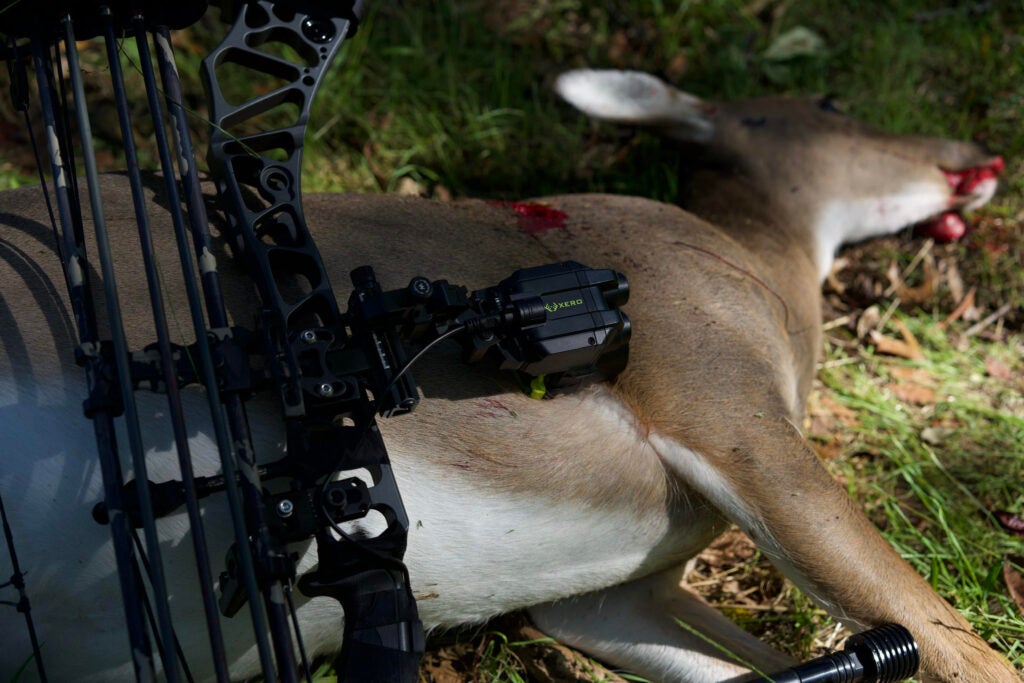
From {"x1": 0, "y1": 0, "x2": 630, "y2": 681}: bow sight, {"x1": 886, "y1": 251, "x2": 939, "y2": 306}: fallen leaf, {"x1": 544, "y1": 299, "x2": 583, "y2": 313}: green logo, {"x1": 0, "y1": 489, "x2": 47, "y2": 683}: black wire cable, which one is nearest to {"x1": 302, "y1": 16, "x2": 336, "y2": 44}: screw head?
{"x1": 0, "y1": 0, "x2": 630, "y2": 681}: bow sight

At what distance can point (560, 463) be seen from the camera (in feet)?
7.99

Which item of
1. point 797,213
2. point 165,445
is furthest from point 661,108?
point 165,445

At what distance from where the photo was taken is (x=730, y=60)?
15.8 ft

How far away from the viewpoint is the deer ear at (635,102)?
13.3 ft

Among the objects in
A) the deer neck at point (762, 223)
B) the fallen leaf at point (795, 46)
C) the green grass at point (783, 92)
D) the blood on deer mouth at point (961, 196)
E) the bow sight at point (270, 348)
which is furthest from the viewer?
the fallen leaf at point (795, 46)

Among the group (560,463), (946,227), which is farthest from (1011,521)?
(560,463)

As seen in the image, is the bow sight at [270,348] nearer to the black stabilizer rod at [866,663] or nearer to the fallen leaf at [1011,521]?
the black stabilizer rod at [866,663]

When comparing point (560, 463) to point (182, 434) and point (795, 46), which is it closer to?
point (182, 434)

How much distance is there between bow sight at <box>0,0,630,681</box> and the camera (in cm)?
169

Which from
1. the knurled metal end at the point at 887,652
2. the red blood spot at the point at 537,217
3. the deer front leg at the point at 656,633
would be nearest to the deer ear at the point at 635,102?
the red blood spot at the point at 537,217

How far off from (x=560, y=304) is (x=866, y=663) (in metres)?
1.15

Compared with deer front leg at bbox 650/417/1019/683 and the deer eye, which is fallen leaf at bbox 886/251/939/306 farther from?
deer front leg at bbox 650/417/1019/683

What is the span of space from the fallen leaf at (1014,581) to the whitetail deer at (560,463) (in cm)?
38

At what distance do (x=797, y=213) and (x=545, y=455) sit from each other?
1.97 m
